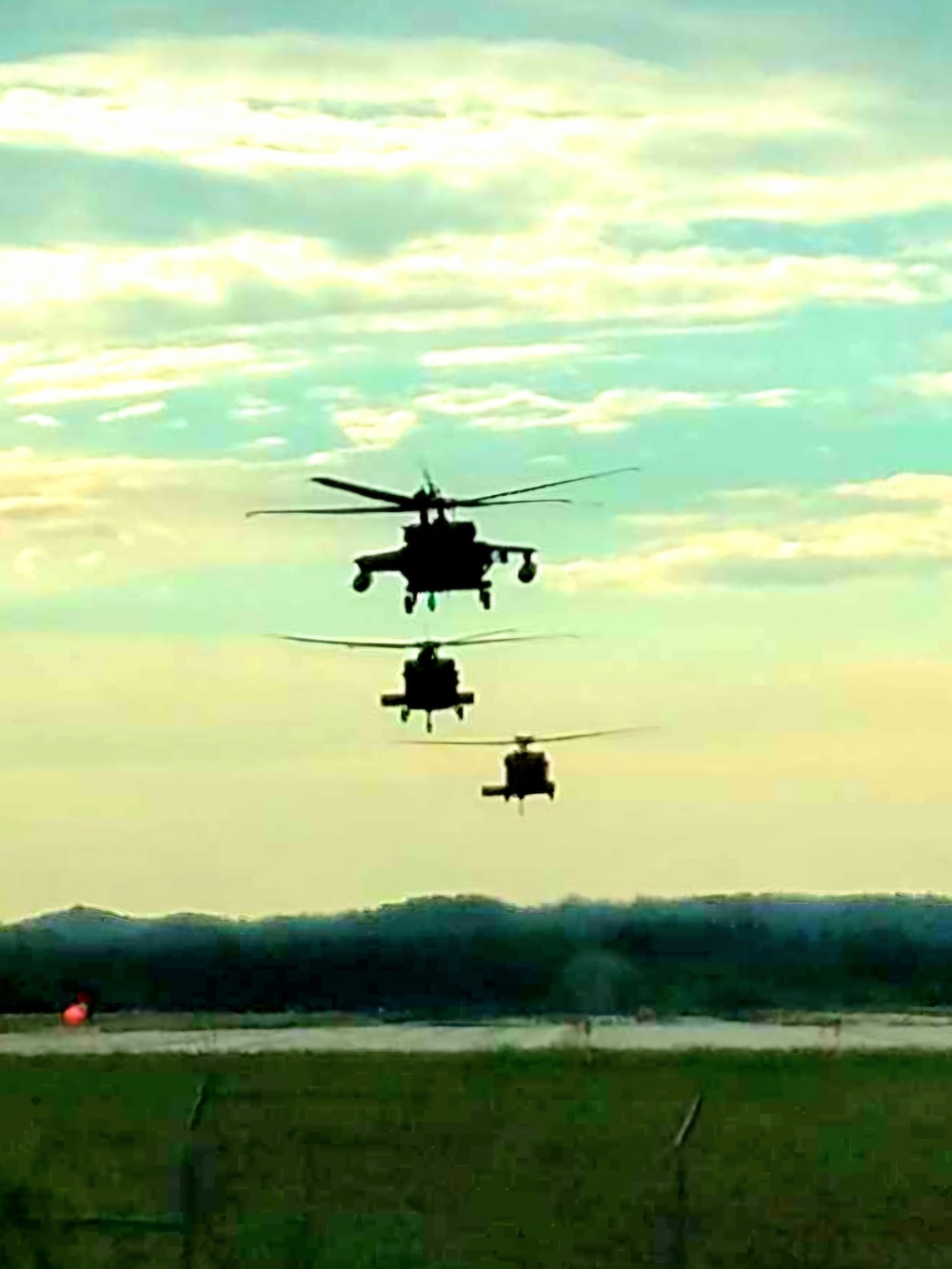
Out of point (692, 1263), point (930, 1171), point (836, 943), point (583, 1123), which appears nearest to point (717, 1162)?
point (930, 1171)

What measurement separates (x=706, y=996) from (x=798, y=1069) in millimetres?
55669

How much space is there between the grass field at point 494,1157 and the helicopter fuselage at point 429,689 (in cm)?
690

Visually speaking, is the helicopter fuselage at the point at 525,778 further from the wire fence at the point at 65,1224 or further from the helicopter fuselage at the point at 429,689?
the wire fence at the point at 65,1224

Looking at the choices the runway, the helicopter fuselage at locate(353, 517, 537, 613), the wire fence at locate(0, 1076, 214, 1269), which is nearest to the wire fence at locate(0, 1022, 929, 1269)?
the wire fence at locate(0, 1076, 214, 1269)

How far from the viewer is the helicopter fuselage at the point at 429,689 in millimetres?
57469

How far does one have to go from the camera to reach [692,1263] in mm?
31438

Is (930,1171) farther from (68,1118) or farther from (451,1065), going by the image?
(451,1065)

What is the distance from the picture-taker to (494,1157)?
4275 centimetres

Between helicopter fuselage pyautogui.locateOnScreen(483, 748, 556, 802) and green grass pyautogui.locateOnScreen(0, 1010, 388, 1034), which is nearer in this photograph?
helicopter fuselage pyautogui.locateOnScreen(483, 748, 556, 802)

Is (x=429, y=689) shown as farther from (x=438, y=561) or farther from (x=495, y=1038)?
(x=495, y=1038)

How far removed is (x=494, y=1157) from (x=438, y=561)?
1158 cm

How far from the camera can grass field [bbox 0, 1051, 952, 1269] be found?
3192cm

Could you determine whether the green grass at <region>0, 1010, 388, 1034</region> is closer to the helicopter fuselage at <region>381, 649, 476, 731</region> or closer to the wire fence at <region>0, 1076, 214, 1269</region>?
the helicopter fuselage at <region>381, 649, 476, 731</region>

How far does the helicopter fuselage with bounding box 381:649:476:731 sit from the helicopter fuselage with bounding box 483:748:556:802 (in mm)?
13216
